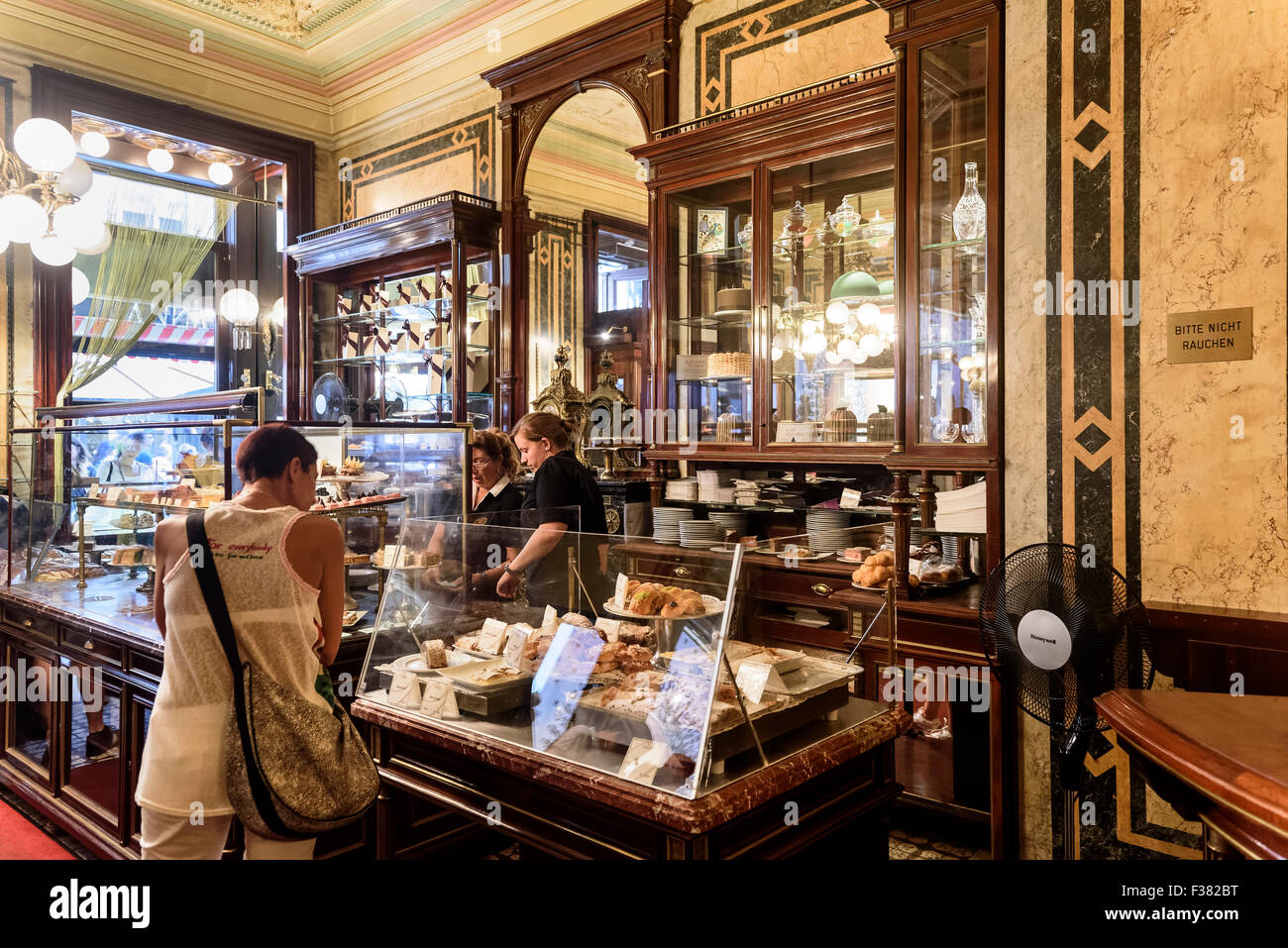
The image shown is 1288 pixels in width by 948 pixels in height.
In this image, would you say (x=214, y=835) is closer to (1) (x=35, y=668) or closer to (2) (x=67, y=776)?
(2) (x=67, y=776)

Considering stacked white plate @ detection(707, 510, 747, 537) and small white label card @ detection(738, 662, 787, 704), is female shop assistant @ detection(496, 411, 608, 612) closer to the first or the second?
small white label card @ detection(738, 662, 787, 704)

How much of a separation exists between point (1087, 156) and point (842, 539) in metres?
1.62

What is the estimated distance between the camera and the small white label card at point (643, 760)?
1.71 m

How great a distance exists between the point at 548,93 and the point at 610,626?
14.6 ft

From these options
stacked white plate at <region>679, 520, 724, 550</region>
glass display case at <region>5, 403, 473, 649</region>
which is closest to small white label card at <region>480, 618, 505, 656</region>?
glass display case at <region>5, 403, 473, 649</region>

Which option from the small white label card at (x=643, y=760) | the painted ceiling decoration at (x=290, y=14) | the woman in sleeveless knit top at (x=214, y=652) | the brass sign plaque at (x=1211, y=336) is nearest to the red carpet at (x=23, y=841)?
the woman in sleeveless knit top at (x=214, y=652)

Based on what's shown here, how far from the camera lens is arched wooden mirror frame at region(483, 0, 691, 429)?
4.79 meters

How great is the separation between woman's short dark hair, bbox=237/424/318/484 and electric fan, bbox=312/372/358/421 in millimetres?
4289

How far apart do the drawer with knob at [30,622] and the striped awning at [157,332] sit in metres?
2.76

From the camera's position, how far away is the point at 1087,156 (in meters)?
2.86

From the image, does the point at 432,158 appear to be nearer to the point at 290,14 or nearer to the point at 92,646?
the point at 290,14
